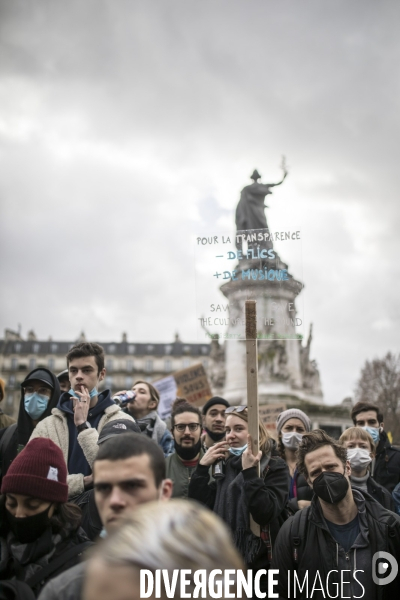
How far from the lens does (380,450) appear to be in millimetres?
7074

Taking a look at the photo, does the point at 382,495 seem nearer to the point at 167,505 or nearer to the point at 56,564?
the point at 56,564

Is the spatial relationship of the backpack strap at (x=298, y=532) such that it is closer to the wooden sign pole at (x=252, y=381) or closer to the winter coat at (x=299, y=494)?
the wooden sign pole at (x=252, y=381)

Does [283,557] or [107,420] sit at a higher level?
[107,420]

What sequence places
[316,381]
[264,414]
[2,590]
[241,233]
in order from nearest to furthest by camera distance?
[2,590]
[241,233]
[264,414]
[316,381]

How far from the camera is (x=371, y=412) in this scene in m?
7.18

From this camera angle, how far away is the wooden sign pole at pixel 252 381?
15.3 feet

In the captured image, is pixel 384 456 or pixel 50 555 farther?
pixel 384 456

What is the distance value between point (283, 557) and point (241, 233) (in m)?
3.38

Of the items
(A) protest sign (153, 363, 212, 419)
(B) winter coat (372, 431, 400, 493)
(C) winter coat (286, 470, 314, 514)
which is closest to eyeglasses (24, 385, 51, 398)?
(C) winter coat (286, 470, 314, 514)

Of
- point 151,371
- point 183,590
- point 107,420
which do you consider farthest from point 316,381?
point 151,371

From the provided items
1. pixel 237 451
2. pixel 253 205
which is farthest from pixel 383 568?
pixel 253 205

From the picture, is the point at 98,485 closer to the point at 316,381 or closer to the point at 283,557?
the point at 283,557

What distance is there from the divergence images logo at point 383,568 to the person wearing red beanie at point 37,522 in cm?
179

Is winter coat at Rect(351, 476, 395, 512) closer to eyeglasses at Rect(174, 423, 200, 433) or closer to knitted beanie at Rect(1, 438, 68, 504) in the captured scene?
eyeglasses at Rect(174, 423, 200, 433)
